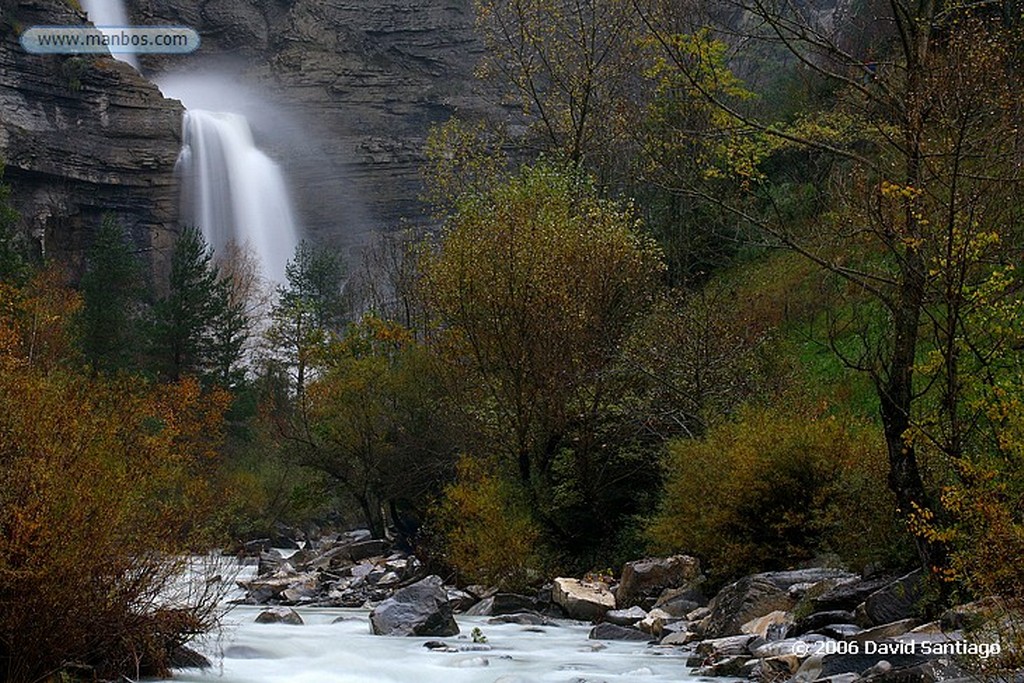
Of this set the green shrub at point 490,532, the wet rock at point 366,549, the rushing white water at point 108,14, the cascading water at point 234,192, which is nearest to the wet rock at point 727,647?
the green shrub at point 490,532

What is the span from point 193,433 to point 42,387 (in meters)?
27.6

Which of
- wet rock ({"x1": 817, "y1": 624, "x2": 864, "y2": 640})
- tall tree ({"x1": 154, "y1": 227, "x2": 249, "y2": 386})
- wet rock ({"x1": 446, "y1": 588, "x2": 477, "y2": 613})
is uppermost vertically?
tall tree ({"x1": 154, "y1": 227, "x2": 249, "y2": 386})

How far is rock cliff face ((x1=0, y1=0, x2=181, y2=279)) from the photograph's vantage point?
2403 inches

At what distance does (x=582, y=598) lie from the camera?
621 inches

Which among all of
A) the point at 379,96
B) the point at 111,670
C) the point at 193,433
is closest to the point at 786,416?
the point at 111,670

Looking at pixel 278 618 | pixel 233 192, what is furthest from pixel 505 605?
pixel 233 192

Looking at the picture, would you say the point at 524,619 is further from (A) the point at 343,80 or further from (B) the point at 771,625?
(A) the point at 343,80

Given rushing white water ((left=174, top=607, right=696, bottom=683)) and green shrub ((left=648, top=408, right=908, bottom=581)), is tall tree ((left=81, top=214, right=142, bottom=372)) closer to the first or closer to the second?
rushing white water ((left=174, top=607, right=696, bottom=683))

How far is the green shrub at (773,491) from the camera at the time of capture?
511 inches

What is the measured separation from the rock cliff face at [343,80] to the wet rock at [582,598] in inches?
2379

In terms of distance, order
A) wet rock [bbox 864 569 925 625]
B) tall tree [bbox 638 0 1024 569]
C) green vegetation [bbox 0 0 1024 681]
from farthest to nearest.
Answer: wet rock [bbox 864 569 925 625]
tall tree [bbox 638 0 1024 569]
green vegetation [bbox 0 0 1024 681]

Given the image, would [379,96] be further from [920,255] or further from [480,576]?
[920,255]

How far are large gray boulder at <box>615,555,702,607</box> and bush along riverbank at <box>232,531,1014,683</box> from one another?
16 mm

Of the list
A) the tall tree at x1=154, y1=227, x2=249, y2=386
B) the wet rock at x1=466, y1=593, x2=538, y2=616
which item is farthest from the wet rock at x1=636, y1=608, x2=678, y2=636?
the tall tree at x1=154, y1=227, x2=249, y2=386
